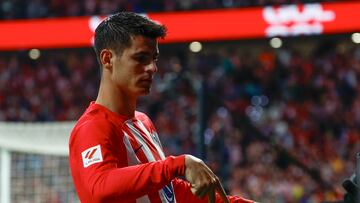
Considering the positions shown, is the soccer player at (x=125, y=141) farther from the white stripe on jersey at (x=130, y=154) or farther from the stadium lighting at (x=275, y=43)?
the stadium lighting at (x=275, y=43)

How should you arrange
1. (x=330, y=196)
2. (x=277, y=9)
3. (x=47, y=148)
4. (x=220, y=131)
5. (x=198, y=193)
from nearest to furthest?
(x=198, y=193) → (x=220, y=131) → (x=47, y=148) → (x=330, y=196) → (x=277, y=9)

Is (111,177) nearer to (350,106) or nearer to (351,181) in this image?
(351,181)

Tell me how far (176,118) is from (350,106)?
3235 millimetres

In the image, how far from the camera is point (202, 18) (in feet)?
67.0

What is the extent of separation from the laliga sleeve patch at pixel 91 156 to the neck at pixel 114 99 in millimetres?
325

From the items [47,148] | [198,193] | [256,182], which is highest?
[198,193]

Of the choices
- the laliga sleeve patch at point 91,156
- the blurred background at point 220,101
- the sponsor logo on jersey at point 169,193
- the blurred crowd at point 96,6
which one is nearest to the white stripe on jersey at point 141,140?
the sponsor logo on jersey at point 169,193

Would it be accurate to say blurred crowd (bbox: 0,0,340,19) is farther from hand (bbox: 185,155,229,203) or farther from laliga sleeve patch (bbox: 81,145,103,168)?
hand (bbox: 185,155,229,203)

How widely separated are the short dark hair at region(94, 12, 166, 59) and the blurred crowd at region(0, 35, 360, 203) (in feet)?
22.7

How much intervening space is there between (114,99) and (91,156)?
0.39 metres

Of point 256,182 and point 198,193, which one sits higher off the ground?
point 198,193

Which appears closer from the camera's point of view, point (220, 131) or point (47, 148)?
point (220, 131)

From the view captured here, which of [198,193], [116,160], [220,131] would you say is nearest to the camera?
[198,193]

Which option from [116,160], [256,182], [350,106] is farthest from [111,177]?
[350,106]
